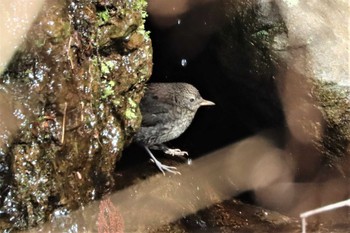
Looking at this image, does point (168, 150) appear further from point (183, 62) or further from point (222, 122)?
point (183, 62)

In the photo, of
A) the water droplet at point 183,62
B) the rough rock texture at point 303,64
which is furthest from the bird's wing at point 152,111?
the rough rock texture at point 303,64

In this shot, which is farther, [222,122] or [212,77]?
[222,122]

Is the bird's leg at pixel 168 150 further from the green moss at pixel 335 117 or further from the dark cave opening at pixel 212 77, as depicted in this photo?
the green moss at pixel 335 117

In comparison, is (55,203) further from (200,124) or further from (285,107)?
(200,124)

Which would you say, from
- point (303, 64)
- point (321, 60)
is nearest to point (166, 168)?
point (303, 64)

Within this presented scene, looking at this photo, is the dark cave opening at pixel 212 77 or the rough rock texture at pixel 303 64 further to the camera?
the dark cave opening at pixel 212 77

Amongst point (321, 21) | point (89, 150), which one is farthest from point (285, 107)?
point (89, 150)
